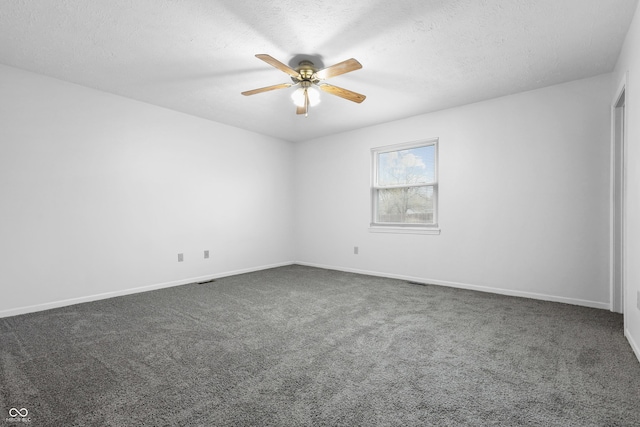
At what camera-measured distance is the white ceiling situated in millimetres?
2172

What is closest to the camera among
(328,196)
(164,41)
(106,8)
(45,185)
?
(106,8)

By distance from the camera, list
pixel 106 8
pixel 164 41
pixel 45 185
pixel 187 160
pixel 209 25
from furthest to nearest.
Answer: pixel 187 160 → pixel 45 185 → pixel 164 41 → pixel 209 25 → pixel 106 8

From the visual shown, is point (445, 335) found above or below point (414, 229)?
below

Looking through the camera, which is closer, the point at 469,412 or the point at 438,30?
the point at 469,412

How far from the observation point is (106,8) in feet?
7.13

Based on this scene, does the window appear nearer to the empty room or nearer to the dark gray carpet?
the empty room

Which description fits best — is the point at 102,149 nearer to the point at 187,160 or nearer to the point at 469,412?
the point at 187,160

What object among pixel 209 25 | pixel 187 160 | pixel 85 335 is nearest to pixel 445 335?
pixel 85 335

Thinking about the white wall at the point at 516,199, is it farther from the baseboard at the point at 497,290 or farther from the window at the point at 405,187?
the window at the point at 405,187

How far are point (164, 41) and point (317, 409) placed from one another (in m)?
2.99

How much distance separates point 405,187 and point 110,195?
4078 mm

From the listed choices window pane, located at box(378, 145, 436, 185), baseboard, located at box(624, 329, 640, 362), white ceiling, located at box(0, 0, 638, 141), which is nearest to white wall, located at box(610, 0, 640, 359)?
baseboard, located at box(624, 329, 640, 362)

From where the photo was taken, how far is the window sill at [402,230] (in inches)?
171

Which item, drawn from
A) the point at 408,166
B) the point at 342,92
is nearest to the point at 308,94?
the point at 342,92
